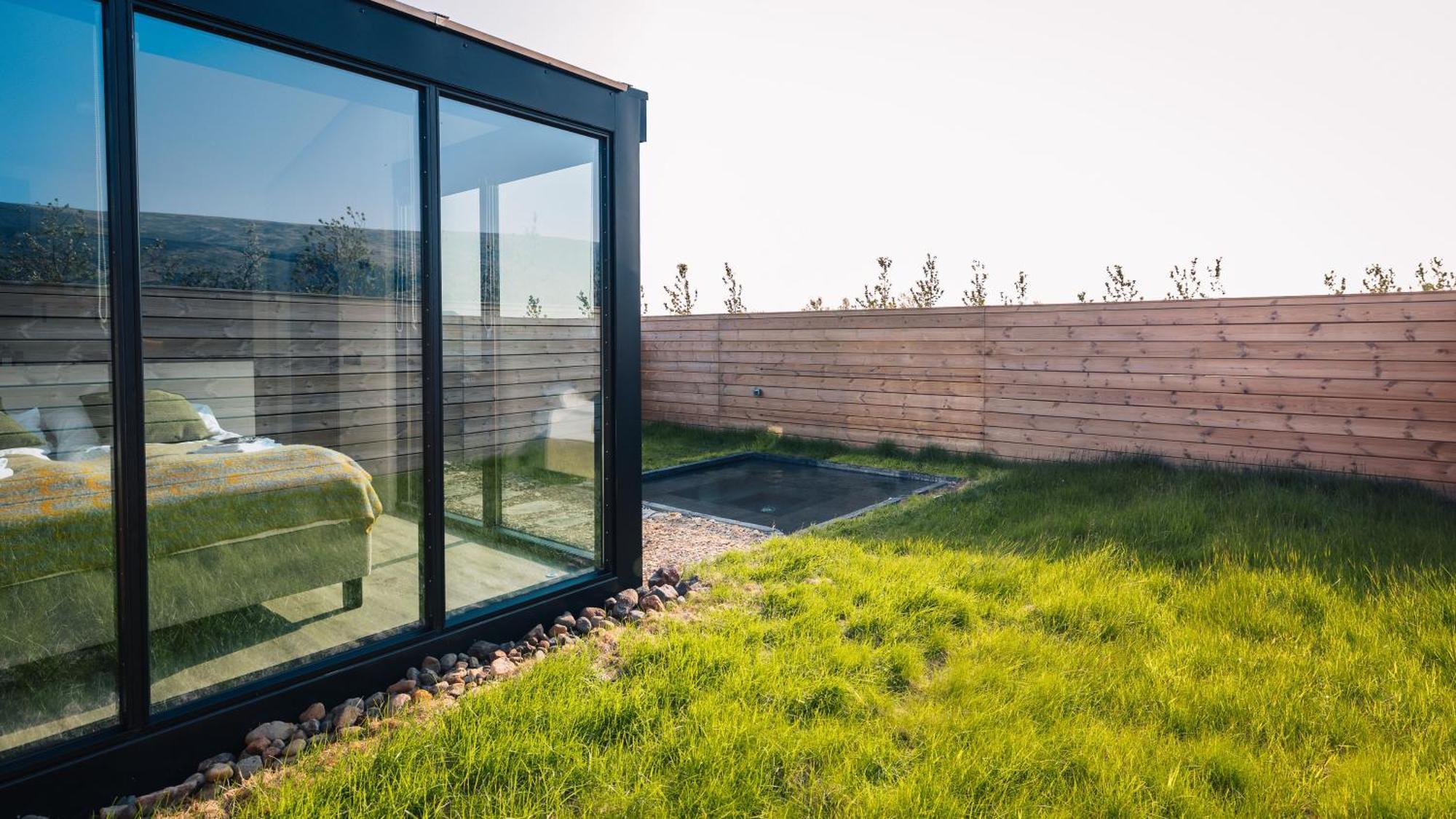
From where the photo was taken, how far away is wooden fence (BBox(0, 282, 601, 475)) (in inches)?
80.9

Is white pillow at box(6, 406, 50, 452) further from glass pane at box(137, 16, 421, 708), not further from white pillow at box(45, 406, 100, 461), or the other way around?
glass pane at box(137, 16, 421, 708)

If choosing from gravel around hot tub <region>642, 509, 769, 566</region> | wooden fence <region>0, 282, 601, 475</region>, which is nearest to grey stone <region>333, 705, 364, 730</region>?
wooden fence <region>0, 282, 601, 475</region>

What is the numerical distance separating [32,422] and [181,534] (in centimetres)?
49

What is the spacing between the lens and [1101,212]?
8789 millimetres

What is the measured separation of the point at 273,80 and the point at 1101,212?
8.66m

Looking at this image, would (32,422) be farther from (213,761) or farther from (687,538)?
(687,538)

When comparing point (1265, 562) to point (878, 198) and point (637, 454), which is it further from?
point (878, 198)

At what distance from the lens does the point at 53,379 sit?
205 cm

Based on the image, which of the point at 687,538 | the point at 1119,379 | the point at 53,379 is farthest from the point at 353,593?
the point at 1119,379

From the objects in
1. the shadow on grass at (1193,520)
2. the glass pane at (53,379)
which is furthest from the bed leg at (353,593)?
the shadow on grass at (1193,520)

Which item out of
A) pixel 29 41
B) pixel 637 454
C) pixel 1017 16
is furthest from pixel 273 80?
pixel 1017 16

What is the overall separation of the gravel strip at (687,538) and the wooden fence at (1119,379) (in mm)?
3513

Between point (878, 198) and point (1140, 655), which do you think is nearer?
point (1140, 655)

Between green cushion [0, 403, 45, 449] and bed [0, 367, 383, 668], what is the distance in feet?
0.06
